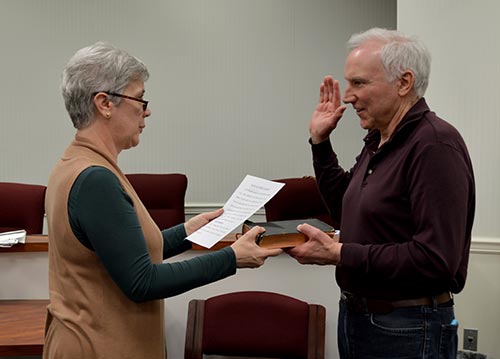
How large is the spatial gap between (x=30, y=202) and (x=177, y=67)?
220 cm

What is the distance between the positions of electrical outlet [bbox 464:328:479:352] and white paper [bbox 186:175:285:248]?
69.0 inches

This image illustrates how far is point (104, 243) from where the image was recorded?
1.31m

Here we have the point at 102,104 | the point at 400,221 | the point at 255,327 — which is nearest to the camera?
the point at 102,104

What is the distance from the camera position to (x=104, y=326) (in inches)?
55.9

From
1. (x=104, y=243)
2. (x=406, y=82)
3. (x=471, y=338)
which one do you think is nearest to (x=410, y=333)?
(x=406, y=82)

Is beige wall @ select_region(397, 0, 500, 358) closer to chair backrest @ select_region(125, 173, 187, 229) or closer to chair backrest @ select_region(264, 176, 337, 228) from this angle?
chair backrest @ select_region(264, 176, 337, 228)

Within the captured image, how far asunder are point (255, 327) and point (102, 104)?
1.26 meters

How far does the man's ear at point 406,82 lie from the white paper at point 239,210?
40cm

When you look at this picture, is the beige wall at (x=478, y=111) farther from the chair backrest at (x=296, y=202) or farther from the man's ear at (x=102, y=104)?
the man's ear at (x=102, y=104)

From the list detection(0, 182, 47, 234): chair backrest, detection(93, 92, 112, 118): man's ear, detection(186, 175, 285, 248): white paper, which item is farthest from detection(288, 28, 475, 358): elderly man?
detection(0, 182, 47, 234): chair backrest

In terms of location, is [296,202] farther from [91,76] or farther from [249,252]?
[91,76]

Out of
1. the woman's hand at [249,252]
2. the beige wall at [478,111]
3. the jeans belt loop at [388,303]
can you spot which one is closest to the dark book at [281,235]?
the woman's hand at [249,252]

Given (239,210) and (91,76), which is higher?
(91,76)

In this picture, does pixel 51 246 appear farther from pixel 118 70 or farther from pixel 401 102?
pixel 401 102
